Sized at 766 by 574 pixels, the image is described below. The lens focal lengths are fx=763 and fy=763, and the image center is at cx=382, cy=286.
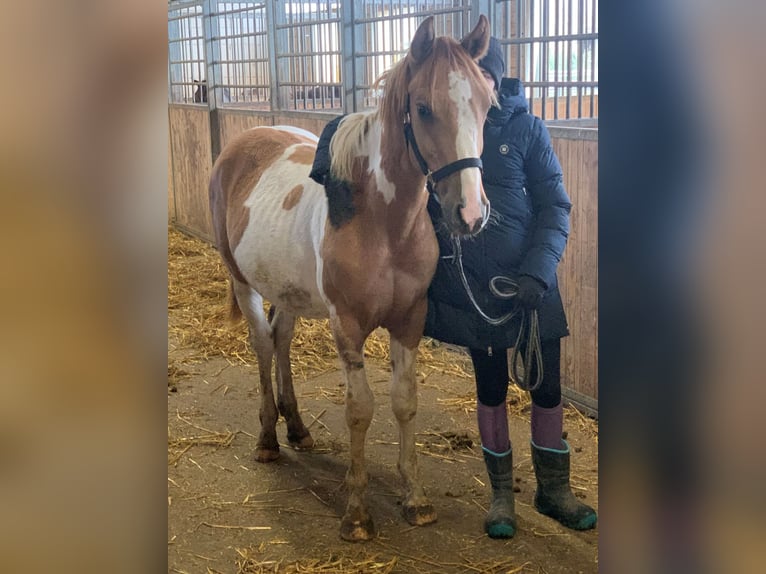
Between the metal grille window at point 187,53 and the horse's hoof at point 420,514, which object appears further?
the metal grille window at point 187,53

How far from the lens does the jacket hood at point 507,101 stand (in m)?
1.64

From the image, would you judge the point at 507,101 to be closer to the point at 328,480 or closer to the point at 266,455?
the point at 328,480

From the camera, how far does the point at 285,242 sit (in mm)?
2314

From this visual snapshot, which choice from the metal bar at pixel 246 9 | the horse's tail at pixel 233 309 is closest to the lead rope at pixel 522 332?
the horse's tail at pixel 233 309

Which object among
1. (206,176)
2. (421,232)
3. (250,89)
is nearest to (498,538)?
(421,232)

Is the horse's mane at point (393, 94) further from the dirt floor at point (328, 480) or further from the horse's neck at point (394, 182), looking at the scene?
the dirt floor at point (328, 480)

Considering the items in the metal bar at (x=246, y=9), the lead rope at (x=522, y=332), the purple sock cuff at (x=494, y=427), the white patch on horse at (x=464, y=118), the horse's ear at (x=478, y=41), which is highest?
the metal bar at (x=246, y=9)

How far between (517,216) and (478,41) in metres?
0.39

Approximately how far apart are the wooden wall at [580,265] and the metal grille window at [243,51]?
2.02 meters

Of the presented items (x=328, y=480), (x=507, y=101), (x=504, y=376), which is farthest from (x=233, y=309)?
(x=507, y=101)

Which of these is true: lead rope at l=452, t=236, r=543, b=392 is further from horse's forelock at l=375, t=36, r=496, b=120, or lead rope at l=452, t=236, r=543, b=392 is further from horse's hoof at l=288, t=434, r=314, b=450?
horse's hoof at l=288, t=434, r=314, b=450

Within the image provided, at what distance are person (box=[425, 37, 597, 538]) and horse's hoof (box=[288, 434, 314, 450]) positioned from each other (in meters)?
0.80
